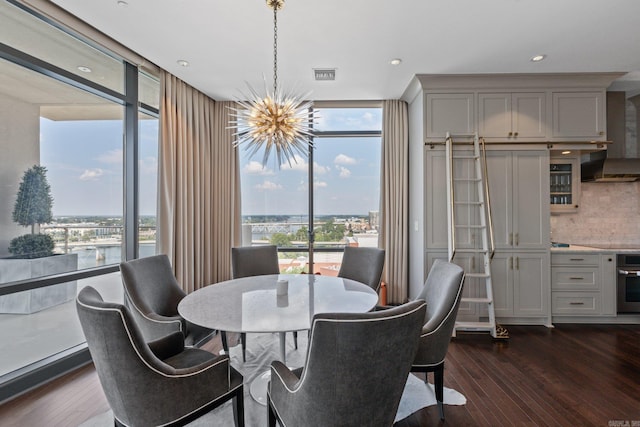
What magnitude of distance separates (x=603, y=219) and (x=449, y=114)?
2526 millimetres

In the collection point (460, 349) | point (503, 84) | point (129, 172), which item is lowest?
point (460, 349)

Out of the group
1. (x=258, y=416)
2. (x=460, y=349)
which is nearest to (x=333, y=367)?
(x=258, y=416)

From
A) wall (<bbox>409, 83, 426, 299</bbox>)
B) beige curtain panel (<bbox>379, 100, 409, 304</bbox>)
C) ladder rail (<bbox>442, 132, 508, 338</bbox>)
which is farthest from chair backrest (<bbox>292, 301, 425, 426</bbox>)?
beige curtain panel (<bbox>379, 100, 409, 304</bbox>)

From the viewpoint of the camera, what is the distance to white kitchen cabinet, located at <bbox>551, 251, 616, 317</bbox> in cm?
329

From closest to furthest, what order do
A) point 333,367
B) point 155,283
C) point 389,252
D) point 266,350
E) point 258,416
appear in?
point 333,367 → point 258,416 → point 155,283 → point 266,350 → point 389,252

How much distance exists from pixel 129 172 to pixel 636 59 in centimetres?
527

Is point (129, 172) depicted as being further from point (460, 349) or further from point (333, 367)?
point (460, 349)

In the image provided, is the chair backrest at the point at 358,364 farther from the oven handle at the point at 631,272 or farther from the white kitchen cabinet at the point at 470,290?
the oven handle at the point at 631,272

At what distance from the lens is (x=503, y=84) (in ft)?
10.8

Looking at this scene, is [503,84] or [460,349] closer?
[460,349]

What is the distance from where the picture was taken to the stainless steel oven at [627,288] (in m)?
3.26

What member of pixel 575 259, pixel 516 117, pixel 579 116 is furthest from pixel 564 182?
pixel 516 117

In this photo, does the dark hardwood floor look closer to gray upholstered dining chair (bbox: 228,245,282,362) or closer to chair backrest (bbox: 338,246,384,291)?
gray upholstered dining chair (bbox: 228,245,282,362)

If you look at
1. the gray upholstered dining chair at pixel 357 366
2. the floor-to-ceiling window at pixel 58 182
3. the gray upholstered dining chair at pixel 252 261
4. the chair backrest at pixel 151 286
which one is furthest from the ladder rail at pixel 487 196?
the floor-to-ceiling window at pixel 58 182
